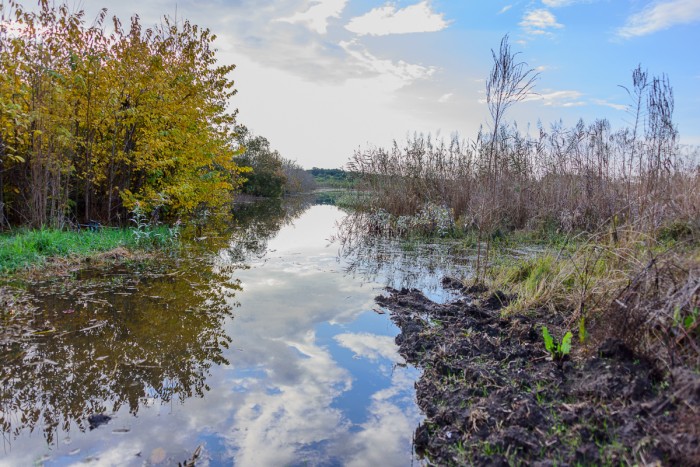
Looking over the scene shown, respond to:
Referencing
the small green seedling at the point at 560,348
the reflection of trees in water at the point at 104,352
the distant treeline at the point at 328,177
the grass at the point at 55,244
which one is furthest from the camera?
the distant treeline at the point at 328,177

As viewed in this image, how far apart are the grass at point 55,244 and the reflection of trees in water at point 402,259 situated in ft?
14.5

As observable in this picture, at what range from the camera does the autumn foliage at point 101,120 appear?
26.7 feet

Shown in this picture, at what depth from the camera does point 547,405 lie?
2.78 metres

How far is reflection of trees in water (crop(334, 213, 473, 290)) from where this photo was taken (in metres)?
7.62

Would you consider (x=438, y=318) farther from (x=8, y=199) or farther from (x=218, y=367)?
(x=8, y=199)

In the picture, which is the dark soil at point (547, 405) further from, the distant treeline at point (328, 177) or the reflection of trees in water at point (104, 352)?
the distant treeline at point (328, 177)

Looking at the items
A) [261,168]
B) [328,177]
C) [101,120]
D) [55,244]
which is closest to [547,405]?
[55,244]

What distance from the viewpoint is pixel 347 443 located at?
2.86 m

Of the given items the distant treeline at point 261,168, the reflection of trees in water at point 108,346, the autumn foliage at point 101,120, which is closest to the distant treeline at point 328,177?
the distant treeline at point 261,168

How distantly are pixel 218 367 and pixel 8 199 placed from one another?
8017 mm

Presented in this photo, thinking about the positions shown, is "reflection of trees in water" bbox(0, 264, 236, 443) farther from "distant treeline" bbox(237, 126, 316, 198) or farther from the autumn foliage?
"distant treeline" bbox(237, 126, 316, 198)

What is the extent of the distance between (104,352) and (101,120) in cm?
702

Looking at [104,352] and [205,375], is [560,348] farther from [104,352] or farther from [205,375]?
[104,352]

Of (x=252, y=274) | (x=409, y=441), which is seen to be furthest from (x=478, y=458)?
(x=252, y=274)
